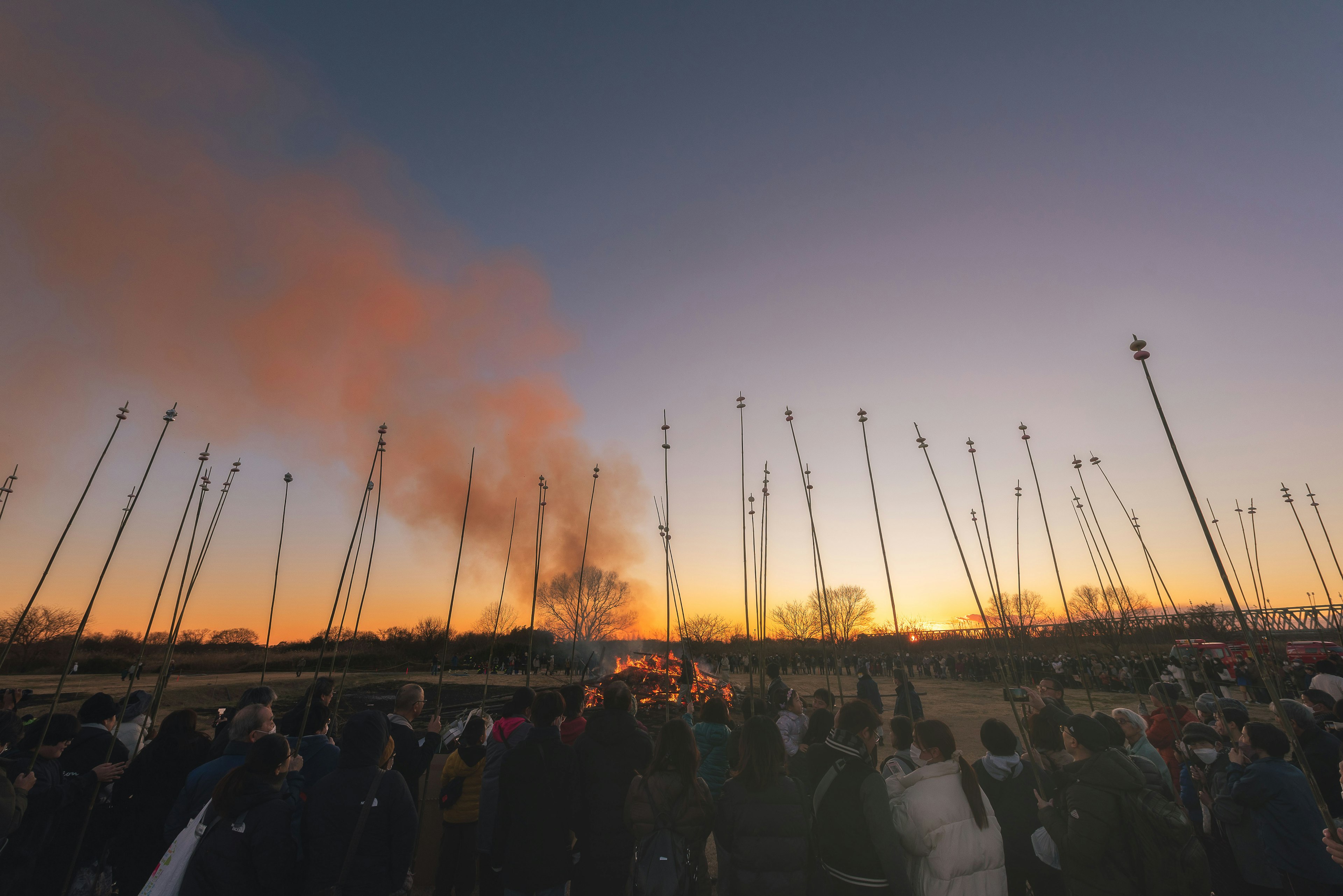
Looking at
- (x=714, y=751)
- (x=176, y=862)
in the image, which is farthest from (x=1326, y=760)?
(x=176, y=862)

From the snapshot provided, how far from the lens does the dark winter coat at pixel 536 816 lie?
3900 millimetres

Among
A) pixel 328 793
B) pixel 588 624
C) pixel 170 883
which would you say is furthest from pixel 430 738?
pixel 588 624

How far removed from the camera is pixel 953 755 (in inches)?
144

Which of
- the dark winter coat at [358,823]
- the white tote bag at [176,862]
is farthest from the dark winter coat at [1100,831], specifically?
the white tote bag at [176,862]

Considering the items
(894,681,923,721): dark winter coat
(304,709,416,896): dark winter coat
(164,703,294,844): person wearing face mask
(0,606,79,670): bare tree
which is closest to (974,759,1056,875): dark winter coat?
(894,681,923,721): dark winter coat

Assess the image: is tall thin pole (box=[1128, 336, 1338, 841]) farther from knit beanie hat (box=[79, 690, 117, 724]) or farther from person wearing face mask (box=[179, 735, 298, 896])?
knit beanie hat (box=[79, 690, 117, 724])

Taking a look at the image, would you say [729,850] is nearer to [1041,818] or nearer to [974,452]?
[1041,818]

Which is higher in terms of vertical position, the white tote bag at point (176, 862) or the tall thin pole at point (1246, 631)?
the tall thin pole at point (1246, 631)

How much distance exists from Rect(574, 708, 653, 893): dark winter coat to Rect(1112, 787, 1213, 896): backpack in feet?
10.3

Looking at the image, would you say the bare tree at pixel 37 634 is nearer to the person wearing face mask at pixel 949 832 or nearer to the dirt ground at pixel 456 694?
the dirt ground at pixel 456 694

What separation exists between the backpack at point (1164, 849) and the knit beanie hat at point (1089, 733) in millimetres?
278

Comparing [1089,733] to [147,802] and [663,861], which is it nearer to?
[663,861]

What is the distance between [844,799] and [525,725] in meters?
2.61

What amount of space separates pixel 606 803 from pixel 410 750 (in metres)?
2.23
